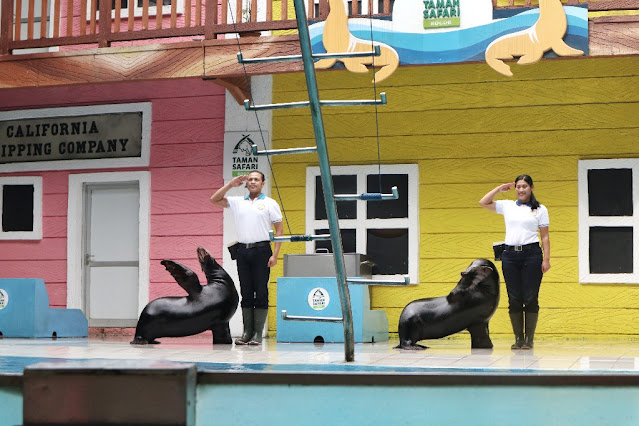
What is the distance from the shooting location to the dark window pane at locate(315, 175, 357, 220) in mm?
10344

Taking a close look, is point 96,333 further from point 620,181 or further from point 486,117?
point 620,181

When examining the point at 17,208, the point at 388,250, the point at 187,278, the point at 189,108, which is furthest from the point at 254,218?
the point at 17,208

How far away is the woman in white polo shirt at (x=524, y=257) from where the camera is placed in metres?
7.54

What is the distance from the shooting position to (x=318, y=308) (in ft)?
30.3

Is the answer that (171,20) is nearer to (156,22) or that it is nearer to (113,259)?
(156,22)

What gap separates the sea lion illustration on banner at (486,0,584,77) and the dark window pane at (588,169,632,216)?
1.68 meters

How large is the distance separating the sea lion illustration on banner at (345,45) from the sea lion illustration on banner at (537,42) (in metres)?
0.93

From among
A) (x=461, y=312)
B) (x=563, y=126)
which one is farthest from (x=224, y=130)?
(x=461, y=312)

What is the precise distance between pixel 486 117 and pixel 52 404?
24.0ft

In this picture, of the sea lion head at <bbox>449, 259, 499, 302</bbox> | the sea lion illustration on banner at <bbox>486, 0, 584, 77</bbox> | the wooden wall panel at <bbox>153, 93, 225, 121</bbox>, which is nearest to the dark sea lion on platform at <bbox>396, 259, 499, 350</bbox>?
the sea lion head at <bbox>449, 259, 499, 302</bbox>

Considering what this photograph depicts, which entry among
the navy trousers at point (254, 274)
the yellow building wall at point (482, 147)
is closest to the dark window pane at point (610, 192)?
the yellow building wall at point (482, 147)

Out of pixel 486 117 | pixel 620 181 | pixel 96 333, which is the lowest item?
pixel 96 333

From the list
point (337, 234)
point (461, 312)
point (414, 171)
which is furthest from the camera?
point (414, 171)

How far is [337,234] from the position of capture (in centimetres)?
481
